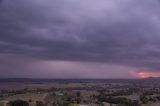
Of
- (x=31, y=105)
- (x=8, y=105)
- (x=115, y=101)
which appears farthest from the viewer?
(x=115, y=101)

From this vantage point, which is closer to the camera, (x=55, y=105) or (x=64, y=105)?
(x=64, y=105)

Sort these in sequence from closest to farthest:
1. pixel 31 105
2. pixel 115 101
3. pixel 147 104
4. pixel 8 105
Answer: pixel 8 105
pixel 31 105
pixel 147 104
pixel 115 101

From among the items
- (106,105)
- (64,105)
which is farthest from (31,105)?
(106,105)

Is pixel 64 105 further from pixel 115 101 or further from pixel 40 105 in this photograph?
pixel 115 101

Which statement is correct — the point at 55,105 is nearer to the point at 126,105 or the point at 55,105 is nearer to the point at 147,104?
the point at 126,105

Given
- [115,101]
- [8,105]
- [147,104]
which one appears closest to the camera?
[8,105]

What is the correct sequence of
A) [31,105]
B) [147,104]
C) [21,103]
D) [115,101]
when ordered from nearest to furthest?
[21,103]
[31,105]
[147,104]
[115,101]

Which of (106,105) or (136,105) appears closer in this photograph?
(136,105)

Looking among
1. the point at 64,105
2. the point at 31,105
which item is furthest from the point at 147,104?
the point at 31,105
